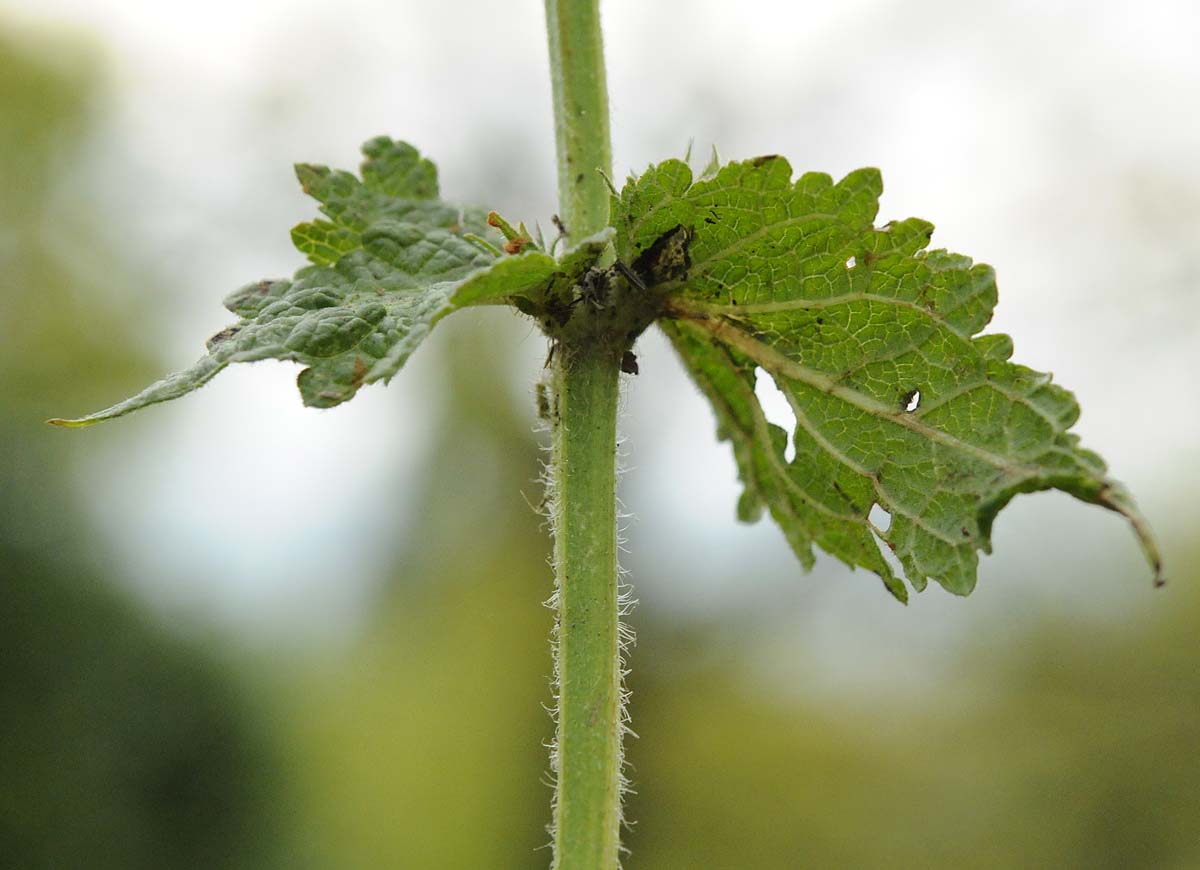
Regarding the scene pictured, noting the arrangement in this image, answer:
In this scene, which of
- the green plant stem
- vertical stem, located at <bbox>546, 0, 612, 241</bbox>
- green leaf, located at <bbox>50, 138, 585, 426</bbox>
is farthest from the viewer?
vertical stem, located at <bbox>546, 0, 612, 241</bbox>

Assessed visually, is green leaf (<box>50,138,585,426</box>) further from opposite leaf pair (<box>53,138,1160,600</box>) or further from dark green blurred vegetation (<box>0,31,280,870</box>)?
dark green blurred vegetation (<box>0,31,280,870</box>)

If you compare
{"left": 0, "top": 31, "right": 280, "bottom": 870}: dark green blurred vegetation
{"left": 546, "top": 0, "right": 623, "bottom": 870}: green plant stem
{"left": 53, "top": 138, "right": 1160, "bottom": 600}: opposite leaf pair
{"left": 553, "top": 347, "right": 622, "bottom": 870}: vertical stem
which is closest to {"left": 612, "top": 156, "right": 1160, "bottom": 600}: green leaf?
{"left": 53, "top": 138, "right": 1160, "bottom": 600}: opposite leaf pair

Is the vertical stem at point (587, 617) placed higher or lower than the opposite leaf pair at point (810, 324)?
lower

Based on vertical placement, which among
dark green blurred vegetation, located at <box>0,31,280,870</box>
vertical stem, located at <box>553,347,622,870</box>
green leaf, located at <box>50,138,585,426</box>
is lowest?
vertical stem, located at <box>553,347,622,870</box>

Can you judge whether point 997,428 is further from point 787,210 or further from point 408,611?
point 408,611

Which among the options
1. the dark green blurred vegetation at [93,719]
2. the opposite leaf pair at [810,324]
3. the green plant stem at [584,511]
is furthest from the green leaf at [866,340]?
the dark green blurred vegetation at [93,719]

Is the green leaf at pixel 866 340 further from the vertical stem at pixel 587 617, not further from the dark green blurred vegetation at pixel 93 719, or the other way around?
the dark green blurred vegetation at pixel 93 719

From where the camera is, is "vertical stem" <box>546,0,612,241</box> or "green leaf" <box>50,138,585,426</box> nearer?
"green leaf" <box>50,138,585,426</box>
